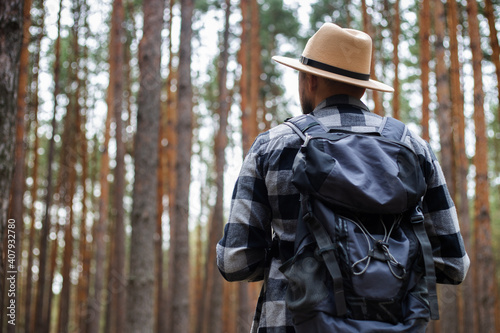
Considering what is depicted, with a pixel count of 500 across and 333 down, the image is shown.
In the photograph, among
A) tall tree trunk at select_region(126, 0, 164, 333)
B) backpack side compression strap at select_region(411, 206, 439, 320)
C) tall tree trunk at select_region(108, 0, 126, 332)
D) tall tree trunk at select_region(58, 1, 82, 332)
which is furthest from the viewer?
tall tree trunk at select_region(58, 1, 82, 332)

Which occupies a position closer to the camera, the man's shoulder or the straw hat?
the man's shoulder

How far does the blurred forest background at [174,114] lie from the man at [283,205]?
2.11 metres

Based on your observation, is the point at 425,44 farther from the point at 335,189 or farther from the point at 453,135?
the point at 335,189

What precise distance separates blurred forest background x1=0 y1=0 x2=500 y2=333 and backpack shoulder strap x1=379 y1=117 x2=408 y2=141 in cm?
254

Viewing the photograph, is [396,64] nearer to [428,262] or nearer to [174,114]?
[174,114]

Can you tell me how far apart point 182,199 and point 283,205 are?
712cm

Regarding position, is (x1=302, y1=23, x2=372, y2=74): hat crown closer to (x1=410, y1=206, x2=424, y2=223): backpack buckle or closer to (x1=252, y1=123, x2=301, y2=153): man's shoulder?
(x1=252, y1=123, x2=301, y2=153): man's shoulder

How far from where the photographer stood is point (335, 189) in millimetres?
1553

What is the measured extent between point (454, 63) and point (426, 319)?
1093cm

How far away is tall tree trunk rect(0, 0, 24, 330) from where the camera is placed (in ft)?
10.5

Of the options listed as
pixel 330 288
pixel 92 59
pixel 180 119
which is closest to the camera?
pixel 330 288

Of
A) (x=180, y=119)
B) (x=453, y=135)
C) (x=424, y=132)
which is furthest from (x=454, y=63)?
(x=180, y=119)

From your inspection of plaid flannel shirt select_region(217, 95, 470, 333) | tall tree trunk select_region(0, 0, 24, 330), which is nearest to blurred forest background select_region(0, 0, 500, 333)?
tall tree trunk select_region(0, 0, 24, 330)

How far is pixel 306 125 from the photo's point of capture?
5.81 feet
